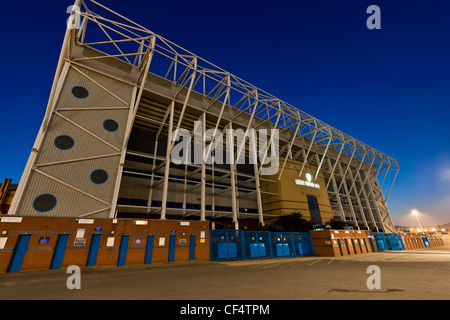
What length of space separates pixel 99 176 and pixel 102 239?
5670 mm

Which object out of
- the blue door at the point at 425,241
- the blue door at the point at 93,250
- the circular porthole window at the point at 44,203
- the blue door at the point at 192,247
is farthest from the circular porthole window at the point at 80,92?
the blue door at the point at 425,241

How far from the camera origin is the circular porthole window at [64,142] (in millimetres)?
16000

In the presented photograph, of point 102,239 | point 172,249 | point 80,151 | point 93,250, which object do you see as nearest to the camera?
point 93,250

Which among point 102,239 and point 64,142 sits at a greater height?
point 64,142

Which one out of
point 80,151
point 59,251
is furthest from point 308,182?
point 59,251

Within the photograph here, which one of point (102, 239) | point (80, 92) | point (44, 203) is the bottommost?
point (102, 239)

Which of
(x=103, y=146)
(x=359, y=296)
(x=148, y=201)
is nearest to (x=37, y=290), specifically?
(x=359, y=296)

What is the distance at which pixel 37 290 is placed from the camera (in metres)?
6.43

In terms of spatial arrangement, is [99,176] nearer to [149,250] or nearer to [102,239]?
[102,239]

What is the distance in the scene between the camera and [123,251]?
1394 cm

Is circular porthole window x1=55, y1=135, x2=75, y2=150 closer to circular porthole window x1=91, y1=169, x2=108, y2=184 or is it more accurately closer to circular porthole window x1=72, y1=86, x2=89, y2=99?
circular porthole window x1=91, y1=169, x2=108, y2=184

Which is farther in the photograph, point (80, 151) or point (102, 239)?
point (80, 151)
